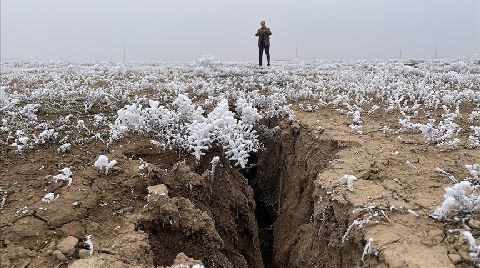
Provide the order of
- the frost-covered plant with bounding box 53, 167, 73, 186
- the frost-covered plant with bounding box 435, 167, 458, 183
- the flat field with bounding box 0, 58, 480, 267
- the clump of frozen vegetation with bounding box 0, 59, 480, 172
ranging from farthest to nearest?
the clump of frozen vegetation with bounding box 0, 59, 480, 172
the frost-covered plant with bounding box 53, 167, 73, 186
the frost-covered plant with bounding box 435, 167, 458, 183
the flat field with bounding box 0, 58, 480, 267

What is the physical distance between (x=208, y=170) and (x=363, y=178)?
1961mm

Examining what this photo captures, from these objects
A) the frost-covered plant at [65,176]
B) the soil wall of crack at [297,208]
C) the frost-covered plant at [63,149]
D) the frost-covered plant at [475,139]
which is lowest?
the soil wall of crack at [297,208]

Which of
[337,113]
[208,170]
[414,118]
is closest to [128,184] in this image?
[208,170]

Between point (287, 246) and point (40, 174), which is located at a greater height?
point (40, 174)

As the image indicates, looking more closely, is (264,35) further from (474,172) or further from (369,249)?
(369,249)

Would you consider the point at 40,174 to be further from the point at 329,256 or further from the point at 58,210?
the point at 329,256

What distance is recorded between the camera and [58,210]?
4.11m

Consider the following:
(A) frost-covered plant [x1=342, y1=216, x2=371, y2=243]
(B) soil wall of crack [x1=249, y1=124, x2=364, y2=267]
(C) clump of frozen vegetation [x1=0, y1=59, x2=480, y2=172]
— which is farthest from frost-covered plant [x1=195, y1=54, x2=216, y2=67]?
(A) frost-covered plant [x1=342, y1=216, x2=371, y2=243]

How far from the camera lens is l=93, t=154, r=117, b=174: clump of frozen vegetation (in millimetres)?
4895

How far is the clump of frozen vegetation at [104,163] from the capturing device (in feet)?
16.1

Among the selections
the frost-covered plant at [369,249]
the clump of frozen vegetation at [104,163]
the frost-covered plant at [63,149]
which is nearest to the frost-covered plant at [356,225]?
the frost-covered plant at [369,249]

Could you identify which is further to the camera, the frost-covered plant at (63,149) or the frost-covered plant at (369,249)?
the frost-covered plant at (63,149)

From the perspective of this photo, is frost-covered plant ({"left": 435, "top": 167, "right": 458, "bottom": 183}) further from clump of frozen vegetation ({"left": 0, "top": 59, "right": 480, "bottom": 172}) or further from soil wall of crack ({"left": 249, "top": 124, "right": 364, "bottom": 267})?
soil wall of crack ({"left": 249, "top": 124, "right": 364, "bottom": 267})

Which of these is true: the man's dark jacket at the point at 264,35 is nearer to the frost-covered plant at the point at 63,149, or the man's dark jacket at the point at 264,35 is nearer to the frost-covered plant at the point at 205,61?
the frost-covered plant at the point at 205,61
